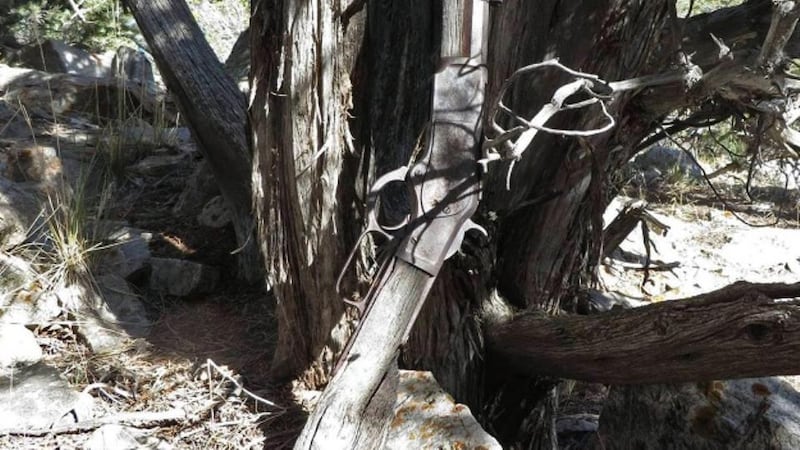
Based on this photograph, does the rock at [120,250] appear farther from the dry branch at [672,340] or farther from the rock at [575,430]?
the rock at [575,430]

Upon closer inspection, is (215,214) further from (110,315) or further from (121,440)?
(121,440)

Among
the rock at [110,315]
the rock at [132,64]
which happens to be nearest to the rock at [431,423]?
the rock at [110,315]

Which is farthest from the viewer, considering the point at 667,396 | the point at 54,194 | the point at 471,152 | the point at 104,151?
the point at 104,151

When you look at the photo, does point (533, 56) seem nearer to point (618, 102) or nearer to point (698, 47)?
point (618, 102)

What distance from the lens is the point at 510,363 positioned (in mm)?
3037

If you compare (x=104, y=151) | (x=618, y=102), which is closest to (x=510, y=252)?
(x=618, y=102)

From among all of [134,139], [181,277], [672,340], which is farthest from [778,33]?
[134,139]

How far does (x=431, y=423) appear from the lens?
8.70 feet

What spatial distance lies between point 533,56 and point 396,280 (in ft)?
Result: 3.19

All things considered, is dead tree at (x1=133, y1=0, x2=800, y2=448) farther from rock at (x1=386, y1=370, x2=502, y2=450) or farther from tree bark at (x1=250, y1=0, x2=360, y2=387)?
rock at (x1=386, y1=370, x2=502, y2=450)

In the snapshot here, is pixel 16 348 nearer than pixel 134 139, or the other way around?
pixel 16 348

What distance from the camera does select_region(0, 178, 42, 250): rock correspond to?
3939 millimetres

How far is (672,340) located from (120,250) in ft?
9.50

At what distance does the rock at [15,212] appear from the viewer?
394cm
